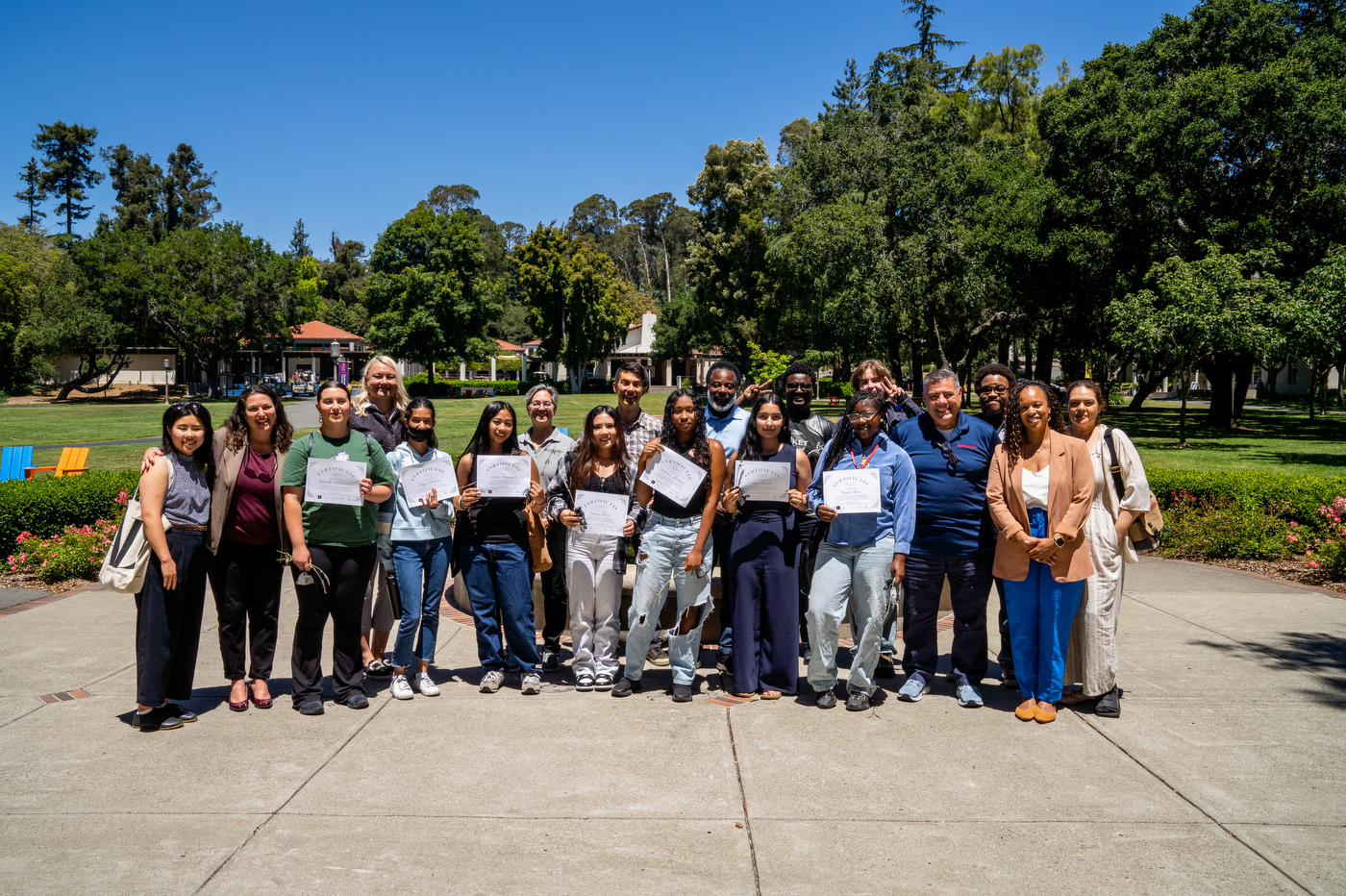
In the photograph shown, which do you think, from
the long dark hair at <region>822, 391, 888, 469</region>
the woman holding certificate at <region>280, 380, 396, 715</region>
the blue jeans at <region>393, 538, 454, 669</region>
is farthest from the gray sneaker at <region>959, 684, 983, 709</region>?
the woman holding certificate at <region>280, 380, 396, 715</region>

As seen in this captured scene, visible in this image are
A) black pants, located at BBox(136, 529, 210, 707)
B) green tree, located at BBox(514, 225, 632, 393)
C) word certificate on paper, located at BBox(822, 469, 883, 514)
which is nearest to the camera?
black pants, located at BBox(136, 529, 210, 707)

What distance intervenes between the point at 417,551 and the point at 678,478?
1719mm

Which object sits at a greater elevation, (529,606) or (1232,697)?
(529,606)

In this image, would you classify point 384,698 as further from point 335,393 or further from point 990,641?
point 990,641

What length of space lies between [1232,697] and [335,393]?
5.75 metres

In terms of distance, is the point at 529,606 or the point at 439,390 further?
the point at 439,390

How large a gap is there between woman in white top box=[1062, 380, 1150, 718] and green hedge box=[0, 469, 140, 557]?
9558mm

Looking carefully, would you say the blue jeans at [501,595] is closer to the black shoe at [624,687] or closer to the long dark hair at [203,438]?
the black shoe at [624,687]

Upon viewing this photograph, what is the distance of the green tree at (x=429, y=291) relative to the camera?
57969mm

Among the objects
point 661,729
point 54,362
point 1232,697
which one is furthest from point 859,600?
point 54,362

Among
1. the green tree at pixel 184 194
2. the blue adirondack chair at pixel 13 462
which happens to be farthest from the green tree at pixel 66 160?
the blue adirondack chair at pixel 13 462

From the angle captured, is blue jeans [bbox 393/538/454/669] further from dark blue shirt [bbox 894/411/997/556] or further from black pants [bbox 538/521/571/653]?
dark blue shirt [bbox 894/411/997/556]

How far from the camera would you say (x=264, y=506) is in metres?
5.18

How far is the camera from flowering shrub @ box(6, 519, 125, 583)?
8492mm
